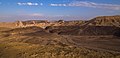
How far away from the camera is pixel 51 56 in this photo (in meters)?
30.9

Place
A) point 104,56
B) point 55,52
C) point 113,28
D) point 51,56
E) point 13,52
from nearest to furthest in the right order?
point 104,56 → point 51,56 → point 55,52 → point 13,52 → point 113,28

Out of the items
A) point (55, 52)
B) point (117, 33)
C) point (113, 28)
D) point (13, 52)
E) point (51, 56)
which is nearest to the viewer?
point (51, 56)

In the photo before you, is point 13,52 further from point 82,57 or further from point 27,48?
point 82,57

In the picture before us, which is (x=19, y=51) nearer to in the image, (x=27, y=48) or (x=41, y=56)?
(x=27, y=48)

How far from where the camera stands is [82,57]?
29359 mm

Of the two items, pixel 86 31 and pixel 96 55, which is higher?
pixel 96 55

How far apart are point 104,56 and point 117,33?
61.5 m

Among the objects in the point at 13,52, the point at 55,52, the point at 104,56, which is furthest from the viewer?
the point at 13,52

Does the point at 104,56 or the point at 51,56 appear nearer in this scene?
the point at 104,56

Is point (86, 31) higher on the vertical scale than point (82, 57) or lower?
lower

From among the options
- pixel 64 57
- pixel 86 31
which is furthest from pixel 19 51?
pixel 86 31

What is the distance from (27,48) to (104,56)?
14.0 m

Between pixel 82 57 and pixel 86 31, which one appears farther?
pixel 86 31

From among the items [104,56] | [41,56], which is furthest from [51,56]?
[104,56]
